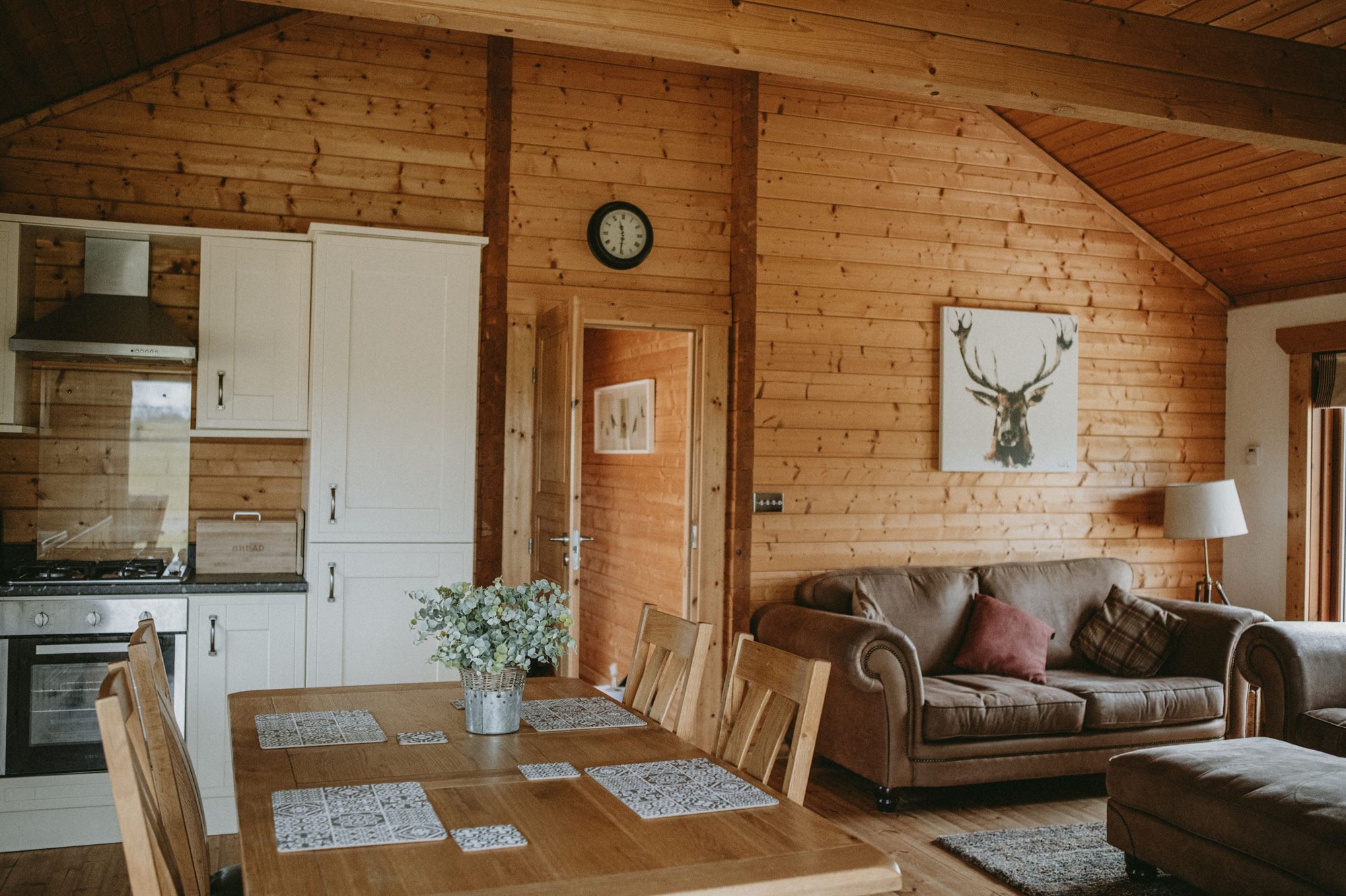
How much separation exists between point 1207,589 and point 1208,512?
49cm

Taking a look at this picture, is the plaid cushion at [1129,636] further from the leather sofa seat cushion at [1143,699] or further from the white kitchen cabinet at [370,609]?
the white kitchen cabinet at [370,609]

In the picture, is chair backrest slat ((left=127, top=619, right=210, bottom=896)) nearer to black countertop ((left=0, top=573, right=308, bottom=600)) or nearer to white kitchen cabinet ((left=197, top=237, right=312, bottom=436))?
black countertop ((left=0, top=573, right=308, bottom=600))

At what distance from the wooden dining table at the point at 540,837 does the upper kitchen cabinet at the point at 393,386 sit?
184cm

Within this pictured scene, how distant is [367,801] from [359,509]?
2448 mm

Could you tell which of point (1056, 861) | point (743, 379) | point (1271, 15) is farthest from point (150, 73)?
point (1056, 861)

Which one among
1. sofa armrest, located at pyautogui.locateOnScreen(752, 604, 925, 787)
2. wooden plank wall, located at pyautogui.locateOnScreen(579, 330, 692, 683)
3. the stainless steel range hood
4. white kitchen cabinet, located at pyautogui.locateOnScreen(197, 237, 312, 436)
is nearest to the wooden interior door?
wooden plank wall, located at pyautogui.locateOnScreen(579, 330, 692, 683)

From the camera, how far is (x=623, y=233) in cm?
511

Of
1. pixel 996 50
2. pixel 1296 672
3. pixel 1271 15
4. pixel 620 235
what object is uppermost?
pixel 1271 15

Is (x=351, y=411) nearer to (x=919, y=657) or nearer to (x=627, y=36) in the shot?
(x=627, y=36)

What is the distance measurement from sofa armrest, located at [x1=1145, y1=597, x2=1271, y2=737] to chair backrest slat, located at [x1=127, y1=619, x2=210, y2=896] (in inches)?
173

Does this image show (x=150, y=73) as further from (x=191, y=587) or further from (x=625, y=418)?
(x=625, y=418)

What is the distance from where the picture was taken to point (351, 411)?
429cm

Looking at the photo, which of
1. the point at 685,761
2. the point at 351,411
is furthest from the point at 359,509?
the point at 685,761

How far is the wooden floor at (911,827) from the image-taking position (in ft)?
11.7
